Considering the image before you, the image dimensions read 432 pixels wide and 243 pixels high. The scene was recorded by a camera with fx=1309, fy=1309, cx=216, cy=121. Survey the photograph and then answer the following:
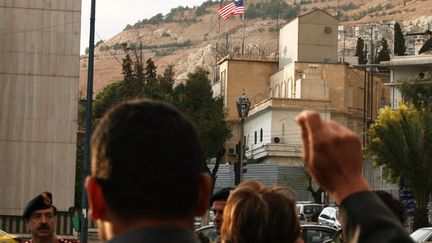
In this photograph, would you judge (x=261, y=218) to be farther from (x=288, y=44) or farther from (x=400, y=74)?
(x=288, y=44)

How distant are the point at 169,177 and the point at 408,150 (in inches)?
2028

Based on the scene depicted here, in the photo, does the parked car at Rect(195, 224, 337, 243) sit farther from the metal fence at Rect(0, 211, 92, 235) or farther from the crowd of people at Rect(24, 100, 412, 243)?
the crowd of people at Rect(24, 100, 412, 243)

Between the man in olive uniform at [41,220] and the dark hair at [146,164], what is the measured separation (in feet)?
18.6

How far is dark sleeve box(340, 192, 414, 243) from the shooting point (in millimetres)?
3234

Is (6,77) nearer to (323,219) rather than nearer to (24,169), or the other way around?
(24,169)

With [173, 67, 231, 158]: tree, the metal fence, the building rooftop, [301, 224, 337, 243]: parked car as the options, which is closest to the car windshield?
[301, 224, 337, 243]: parked car

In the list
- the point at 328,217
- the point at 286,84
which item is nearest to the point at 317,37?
the point at 286,84

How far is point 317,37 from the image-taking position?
105250 millimetres

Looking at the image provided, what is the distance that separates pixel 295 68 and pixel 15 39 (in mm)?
63710

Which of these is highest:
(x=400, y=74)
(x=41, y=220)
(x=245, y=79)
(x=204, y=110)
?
(x=245, y=79)

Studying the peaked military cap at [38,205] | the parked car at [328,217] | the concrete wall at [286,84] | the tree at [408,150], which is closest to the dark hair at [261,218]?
the peaked military cap at [38,205]

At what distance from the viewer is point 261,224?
16.8 feet

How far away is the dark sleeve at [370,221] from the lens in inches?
127

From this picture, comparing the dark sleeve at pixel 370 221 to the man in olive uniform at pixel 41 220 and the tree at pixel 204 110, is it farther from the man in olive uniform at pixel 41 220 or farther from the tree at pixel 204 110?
the tree at pixel 204 110
